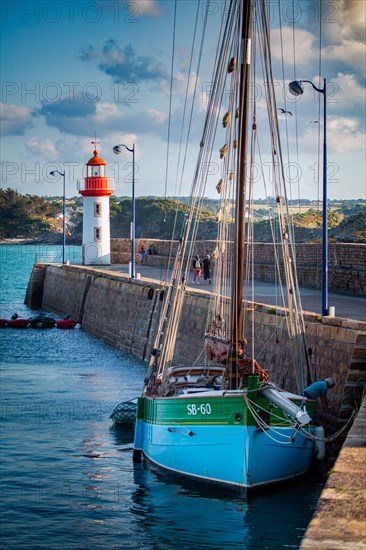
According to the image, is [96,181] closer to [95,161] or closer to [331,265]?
[95,161]

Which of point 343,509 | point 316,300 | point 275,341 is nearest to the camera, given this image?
point 343,509

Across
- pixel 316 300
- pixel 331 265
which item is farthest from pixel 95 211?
pixel 316 300

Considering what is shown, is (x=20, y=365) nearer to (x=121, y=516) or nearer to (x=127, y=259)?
(x=121, y=516)

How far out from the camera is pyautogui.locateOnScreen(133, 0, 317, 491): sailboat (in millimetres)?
14875

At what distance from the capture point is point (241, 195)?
16.3 m

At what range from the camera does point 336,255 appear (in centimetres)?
3491

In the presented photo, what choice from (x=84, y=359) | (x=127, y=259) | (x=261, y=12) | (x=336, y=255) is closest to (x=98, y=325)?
(x=84, y=359)

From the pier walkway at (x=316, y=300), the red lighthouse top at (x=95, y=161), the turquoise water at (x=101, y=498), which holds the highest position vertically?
the red lighthouse top at (x=95, y=161)

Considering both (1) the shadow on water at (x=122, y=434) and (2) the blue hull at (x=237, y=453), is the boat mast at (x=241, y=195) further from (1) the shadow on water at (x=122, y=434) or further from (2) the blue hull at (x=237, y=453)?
(1) the shadow on water at (x=122, y=434)

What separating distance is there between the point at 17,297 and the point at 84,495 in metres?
55.3

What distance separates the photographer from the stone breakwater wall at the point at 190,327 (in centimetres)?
1753

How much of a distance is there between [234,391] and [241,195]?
3.48m

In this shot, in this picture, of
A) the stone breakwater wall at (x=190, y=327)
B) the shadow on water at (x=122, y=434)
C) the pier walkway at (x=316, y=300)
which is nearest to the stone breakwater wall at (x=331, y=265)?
the pier walkway at (x=316, y=300)

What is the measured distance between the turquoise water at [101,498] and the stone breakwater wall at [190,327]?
2397 millimetres
